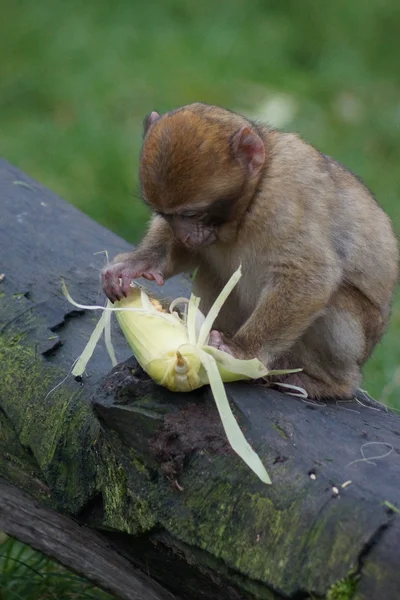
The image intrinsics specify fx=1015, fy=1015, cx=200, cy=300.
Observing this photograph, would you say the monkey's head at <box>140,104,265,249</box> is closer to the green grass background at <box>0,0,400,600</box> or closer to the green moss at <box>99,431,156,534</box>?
the green moss at <box>99,431,156,534</box>

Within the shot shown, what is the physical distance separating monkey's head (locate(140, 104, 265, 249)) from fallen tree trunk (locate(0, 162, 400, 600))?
0.76 m

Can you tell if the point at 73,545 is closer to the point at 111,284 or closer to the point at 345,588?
the point at 111,284

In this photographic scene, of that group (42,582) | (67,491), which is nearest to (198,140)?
(67,491)

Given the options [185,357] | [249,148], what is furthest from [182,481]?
[249,148]

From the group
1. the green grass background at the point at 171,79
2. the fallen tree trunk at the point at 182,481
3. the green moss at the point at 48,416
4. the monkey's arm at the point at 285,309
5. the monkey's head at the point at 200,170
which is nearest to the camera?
the fallen tree trunk at the point at 182,481

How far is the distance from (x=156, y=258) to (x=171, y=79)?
260 inches

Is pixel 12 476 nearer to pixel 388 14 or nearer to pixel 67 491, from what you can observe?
pixel 67 491

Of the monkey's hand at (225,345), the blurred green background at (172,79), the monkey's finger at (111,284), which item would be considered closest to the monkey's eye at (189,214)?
the monkey's finger at (111,284)

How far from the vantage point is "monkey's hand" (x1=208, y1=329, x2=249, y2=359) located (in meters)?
4.25

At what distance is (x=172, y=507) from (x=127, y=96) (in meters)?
8.22

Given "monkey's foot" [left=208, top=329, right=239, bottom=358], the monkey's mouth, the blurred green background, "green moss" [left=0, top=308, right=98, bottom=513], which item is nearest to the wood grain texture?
"green moss" [left=0, top=308, right=98, bottom=513]

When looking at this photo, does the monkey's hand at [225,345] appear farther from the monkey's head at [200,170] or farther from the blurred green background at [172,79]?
the blurred green background at [172,79]

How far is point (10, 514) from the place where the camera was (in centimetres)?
458

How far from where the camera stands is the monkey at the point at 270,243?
4484mm
